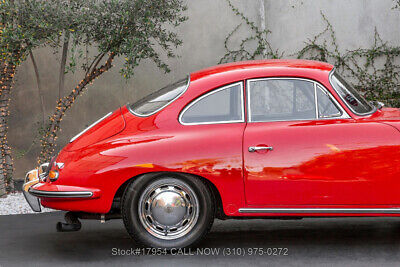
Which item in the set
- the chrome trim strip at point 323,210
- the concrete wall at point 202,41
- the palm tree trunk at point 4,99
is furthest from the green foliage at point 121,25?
the chrome trim strip at point 323,210

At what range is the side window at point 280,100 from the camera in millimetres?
5598

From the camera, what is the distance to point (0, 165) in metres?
8.98

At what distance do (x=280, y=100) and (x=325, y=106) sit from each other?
1.25ft

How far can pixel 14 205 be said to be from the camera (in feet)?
28.4

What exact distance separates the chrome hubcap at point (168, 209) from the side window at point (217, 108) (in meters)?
0.57

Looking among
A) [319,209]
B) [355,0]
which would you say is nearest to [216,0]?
[355,0]

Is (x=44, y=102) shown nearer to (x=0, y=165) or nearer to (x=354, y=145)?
(x=0, y=165)

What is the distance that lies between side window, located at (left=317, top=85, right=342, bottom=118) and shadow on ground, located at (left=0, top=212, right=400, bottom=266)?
3.70 feet

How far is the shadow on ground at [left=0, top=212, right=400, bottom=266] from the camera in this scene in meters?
5.36

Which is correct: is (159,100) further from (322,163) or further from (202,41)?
(202,41)

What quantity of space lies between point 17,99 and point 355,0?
18.4 feet

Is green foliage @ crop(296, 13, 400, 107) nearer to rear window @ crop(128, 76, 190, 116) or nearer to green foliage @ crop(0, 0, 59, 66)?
green foliage @ crop(0, 0, 59, 66)

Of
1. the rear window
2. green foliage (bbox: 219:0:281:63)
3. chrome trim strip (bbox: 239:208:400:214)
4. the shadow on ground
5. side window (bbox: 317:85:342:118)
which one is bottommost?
the shadow on ground

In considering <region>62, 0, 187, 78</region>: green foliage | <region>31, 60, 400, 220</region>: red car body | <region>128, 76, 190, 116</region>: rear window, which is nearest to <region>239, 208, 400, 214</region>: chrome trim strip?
<region>31, 60, 400, 220</region>: red car body
